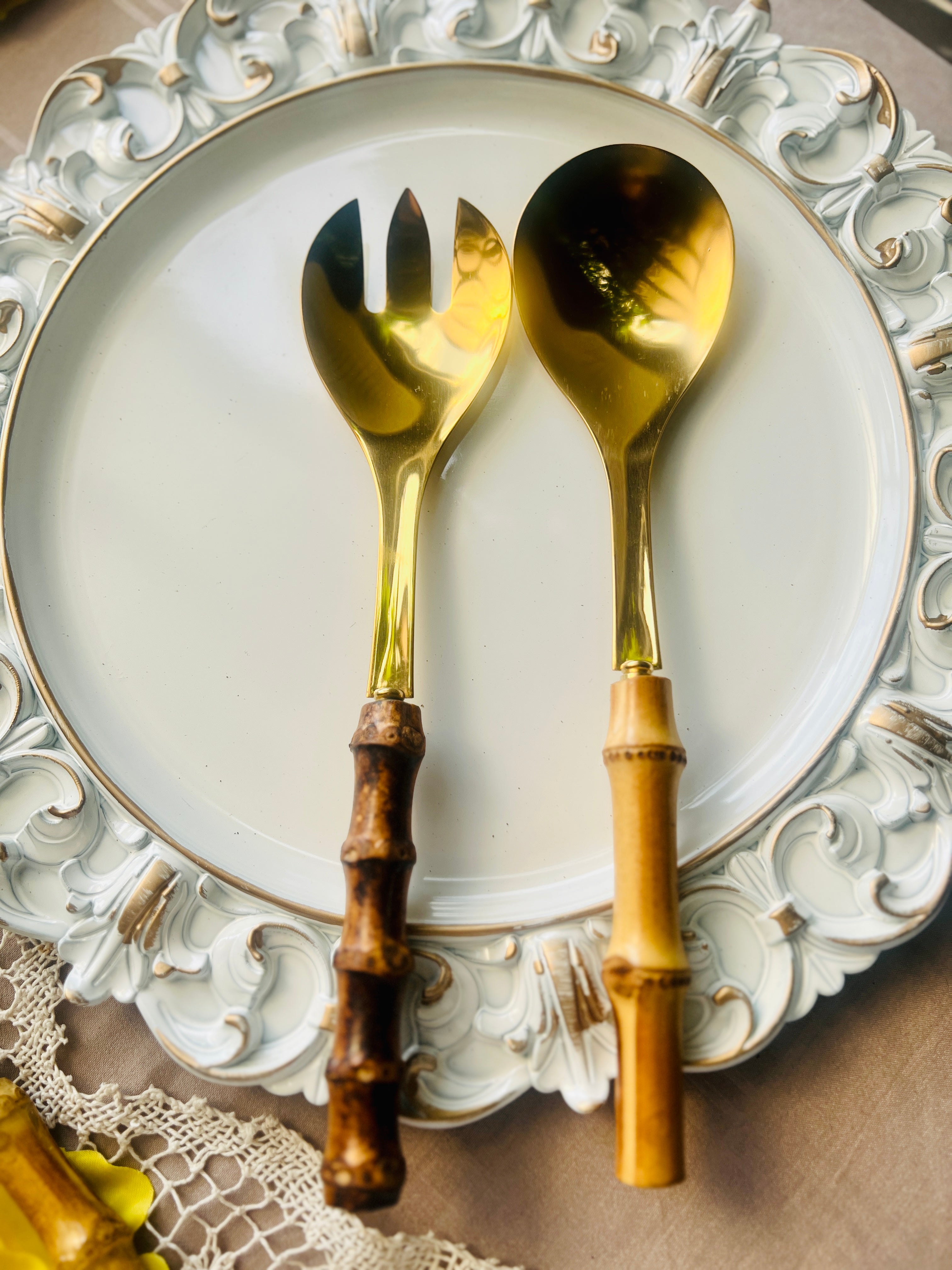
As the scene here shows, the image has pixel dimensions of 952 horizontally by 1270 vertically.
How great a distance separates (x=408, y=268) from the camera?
55cm

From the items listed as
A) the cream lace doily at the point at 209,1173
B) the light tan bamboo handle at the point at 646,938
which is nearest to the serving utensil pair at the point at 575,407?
the light tan bamboo handle at the point at 646,938

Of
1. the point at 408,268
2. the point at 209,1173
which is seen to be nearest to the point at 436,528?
the point at 408,268

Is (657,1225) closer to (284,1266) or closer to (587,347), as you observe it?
(284,1266)

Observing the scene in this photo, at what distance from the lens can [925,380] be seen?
490mm

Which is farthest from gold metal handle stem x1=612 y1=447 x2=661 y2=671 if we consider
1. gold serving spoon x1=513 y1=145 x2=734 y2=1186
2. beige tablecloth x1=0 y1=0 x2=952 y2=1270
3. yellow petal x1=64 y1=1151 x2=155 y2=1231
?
yellow petal x1=64 y1=1151 x2=155 y2=1231

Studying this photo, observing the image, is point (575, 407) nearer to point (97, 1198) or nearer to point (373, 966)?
point (373, 966)

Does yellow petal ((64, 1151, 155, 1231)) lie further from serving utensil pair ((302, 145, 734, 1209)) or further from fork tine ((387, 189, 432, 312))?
fork tine ((387, 189, 432, 312))

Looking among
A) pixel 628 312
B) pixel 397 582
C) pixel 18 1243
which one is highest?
pixel 628 312

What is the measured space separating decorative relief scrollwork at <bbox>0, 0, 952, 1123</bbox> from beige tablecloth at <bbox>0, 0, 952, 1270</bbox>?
0.19 feet

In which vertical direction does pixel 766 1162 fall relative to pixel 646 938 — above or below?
below

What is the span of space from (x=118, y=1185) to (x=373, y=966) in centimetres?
22

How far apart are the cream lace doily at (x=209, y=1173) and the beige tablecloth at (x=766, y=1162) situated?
1cm

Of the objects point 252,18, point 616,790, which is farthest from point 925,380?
point 252,18

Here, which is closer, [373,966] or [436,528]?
[373,966]
